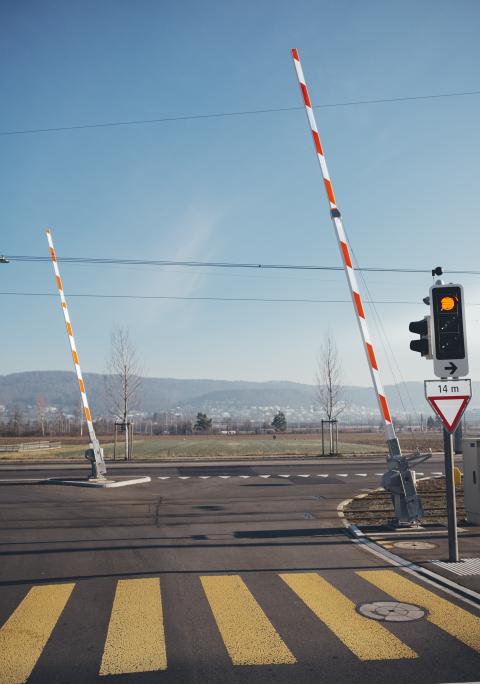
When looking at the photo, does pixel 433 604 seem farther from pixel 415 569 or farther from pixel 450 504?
pixel 450 504

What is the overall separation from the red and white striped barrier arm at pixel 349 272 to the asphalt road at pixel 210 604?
2449 mm

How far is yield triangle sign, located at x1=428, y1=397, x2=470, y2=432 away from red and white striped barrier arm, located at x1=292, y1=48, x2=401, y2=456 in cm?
219

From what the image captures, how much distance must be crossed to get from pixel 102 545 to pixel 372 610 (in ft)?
19.3

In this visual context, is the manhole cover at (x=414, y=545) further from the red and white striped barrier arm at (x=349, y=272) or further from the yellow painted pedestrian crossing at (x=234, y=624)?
the yellow painted pedestrian crossing at (x=234, y=624)

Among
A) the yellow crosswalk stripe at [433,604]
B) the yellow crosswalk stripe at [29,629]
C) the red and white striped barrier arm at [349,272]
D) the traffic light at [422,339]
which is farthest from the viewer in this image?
the red and white striped barrier arm at [349,272]

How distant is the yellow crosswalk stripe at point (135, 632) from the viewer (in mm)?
5324

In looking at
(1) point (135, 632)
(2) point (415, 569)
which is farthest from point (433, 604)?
(1) point (135, 632)

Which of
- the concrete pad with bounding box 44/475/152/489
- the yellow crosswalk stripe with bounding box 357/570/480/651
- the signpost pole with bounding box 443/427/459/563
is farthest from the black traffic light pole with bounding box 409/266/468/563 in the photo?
the concrete pad with bounding box 44/475/152/489

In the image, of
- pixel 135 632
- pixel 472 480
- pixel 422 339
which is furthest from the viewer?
pixel 472 480

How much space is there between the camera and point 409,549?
10.2 meters

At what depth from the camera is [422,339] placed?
9969 mm

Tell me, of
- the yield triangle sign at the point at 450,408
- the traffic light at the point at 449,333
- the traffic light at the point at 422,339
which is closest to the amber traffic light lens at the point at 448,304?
the traffic light at the point at 449,333

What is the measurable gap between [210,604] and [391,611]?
2.19 m

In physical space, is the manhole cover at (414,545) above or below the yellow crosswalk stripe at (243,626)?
below
